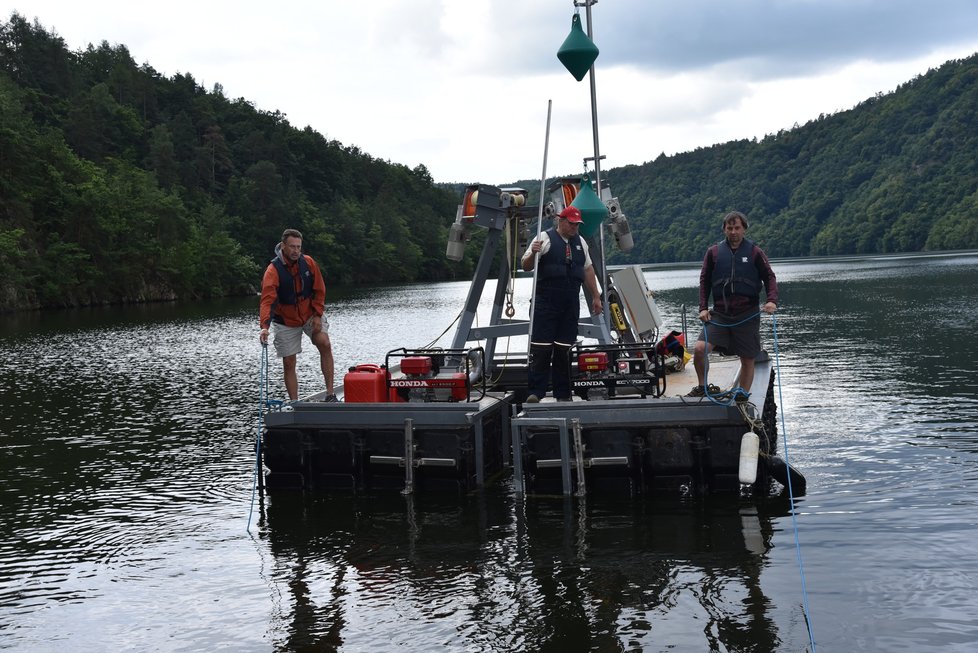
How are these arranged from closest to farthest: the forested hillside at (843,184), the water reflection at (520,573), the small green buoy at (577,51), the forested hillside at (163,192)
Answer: the water reflection at (520,573) < the small green buoy at (577,51) < the forested hillside at (163,192) < the forested hillside at (843,184)

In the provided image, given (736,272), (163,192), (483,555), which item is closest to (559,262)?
(736,272)

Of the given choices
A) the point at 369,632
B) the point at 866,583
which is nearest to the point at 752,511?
the point at 866,583

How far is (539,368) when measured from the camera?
33.5ft

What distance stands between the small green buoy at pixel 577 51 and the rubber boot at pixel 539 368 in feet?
12.4

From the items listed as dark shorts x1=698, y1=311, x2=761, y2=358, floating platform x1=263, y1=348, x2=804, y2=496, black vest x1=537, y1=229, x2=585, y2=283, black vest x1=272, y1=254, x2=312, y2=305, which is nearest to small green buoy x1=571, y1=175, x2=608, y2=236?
black vest x1=537, y1=229, x2=585, y2=283

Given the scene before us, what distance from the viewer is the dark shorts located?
9570 millimetres

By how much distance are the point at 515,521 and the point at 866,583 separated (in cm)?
323

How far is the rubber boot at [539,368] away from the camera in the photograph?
399 inches

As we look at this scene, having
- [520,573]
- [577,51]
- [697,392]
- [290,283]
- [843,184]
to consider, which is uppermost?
[843,184]

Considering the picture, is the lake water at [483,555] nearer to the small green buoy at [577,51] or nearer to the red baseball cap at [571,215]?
the red baseball cap at [571,215]

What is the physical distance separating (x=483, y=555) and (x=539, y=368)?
9.30 feet

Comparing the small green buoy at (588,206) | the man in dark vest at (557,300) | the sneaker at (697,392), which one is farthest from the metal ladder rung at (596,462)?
the small green buoy at (588,206)

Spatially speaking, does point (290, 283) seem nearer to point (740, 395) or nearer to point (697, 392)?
point (697, 392)

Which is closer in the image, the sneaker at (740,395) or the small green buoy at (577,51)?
the sneaker at (740,395)
